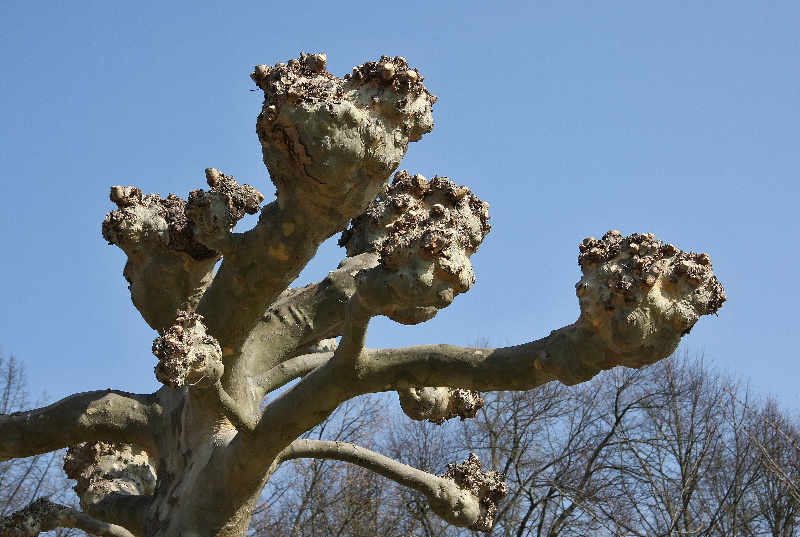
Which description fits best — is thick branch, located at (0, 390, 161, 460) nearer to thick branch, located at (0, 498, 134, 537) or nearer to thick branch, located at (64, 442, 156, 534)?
thick branch, located at (0, 498, 134, 537)

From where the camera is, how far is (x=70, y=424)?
569 cm

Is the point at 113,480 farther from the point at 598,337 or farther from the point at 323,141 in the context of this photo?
the point at 598,337

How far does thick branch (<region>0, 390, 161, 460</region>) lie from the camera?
570 cm

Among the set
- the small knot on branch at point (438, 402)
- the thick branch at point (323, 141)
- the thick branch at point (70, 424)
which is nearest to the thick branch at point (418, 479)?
the small knot on branch at point (438, 402)

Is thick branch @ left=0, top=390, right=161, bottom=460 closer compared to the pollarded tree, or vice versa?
the pollarded tree

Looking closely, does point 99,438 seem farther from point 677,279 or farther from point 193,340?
point 677,279

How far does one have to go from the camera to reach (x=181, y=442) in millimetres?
5742

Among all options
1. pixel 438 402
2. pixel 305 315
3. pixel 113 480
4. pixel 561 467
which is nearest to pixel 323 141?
pixel 305 315

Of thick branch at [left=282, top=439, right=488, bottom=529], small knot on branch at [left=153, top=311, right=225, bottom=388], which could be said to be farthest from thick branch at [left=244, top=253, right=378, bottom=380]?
small knot on branch at [left=153, top=311, right=225, bottom=388]

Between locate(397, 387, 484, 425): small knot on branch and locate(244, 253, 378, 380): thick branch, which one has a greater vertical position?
locate(244, 253, 378, 380): thick branch

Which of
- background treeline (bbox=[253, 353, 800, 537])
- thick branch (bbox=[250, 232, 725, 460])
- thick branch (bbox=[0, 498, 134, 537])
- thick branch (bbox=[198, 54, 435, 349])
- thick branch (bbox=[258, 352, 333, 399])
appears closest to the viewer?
thick branch (bbox=[250, 232, 725, 460])

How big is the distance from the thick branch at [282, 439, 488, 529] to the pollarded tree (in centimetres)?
1

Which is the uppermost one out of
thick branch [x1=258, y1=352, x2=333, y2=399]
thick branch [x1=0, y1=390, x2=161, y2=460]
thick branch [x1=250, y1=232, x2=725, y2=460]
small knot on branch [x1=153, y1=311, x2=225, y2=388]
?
thick branch [x1=258, y1=352, x2=333, y2=399]

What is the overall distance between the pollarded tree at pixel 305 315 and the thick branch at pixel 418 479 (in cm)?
1
